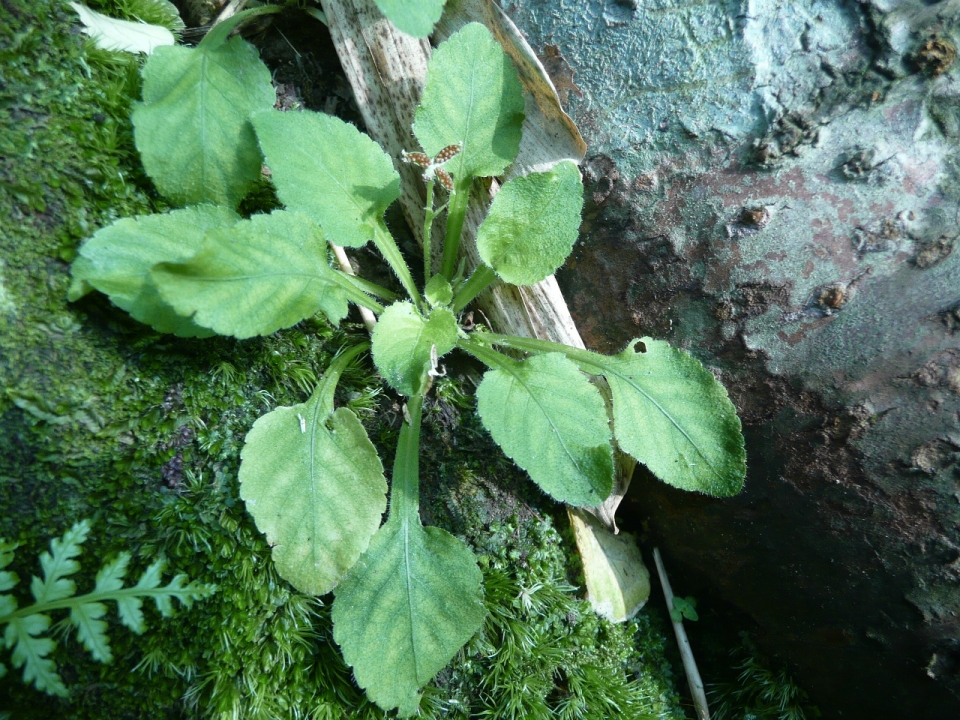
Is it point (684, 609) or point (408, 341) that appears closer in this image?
point (408, 341)

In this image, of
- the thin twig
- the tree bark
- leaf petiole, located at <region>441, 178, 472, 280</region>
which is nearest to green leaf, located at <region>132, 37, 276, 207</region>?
leaf petiole, located at <region>441, 178, 472, 280</region>

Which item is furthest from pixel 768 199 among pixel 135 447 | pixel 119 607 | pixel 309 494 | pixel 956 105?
pixel 119 607

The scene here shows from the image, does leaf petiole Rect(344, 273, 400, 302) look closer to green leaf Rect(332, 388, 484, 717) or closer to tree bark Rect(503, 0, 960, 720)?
green leaf Rect(332, 388, 484, 717)

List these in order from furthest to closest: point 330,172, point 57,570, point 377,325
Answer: point 330,172 → point 377,325 → point 57,570

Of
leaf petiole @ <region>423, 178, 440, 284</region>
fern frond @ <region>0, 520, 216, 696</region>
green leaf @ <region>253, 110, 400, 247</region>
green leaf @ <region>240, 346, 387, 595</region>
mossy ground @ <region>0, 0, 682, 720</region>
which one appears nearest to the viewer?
fern frond @ <region>0, 520, 216, 696</region>

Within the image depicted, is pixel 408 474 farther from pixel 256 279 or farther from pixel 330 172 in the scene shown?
pixel 330 172

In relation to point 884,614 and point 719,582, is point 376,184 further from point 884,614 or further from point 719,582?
point 884,614

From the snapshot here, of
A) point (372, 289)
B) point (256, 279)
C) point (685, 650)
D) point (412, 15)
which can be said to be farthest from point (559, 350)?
point (685, 650)

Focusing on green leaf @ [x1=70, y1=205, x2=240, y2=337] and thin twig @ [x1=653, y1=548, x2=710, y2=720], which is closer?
green leaf @ [x1=70, y1=205, x2=240, y2=337]

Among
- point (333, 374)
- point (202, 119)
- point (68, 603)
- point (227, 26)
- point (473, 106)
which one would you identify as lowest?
point (68, 603)
